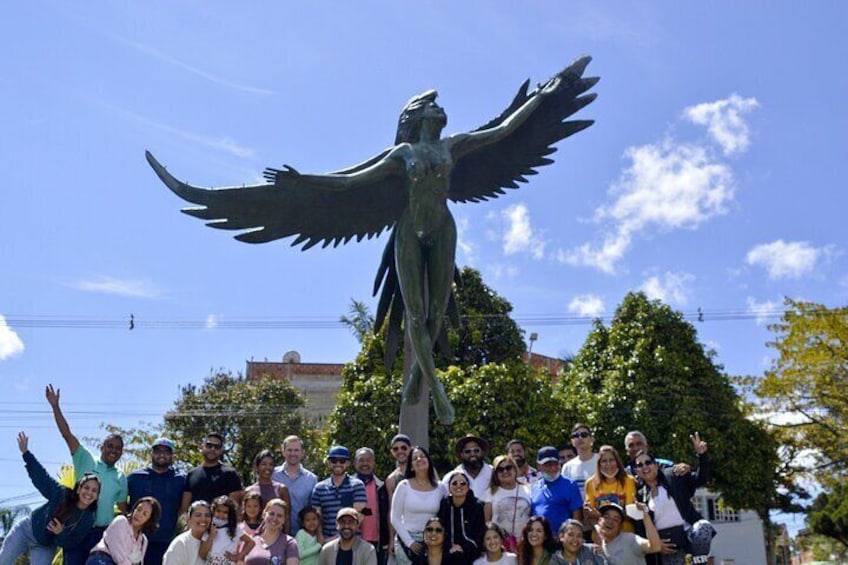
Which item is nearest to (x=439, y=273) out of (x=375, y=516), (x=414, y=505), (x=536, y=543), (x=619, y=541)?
(x=375, y=516)

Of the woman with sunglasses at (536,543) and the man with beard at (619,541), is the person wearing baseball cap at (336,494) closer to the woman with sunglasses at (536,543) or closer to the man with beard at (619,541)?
the woman with sunglasses at (536,543)

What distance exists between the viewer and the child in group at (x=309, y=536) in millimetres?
7258

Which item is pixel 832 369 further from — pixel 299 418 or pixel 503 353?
pixel 299 418

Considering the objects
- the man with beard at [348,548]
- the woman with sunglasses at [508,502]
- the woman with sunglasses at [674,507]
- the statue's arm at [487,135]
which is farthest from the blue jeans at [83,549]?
the statue's arm at [487,135]

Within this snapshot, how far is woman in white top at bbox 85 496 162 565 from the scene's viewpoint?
6812 mm

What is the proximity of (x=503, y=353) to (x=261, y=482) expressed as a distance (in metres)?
20.0

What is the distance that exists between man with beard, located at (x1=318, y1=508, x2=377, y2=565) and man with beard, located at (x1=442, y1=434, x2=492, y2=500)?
2.87ft

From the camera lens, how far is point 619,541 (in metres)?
6.86

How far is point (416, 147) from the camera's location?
9.09 metres

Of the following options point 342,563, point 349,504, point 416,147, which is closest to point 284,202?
point 416,147

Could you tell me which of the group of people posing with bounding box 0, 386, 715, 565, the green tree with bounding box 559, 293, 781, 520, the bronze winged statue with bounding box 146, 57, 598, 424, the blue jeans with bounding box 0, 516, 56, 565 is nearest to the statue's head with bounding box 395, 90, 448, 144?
the bronze winged statue with bounding box 146, 57, 598, 424

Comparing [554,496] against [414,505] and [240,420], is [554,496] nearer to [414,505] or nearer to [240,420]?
[414,505]

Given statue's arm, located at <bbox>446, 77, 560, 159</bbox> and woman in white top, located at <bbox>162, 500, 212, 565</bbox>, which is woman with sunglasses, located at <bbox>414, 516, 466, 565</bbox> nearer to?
woman in white top, located at <bbox>162, 500, 212, 565</bbox>

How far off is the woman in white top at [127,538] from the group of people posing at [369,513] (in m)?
0.01
